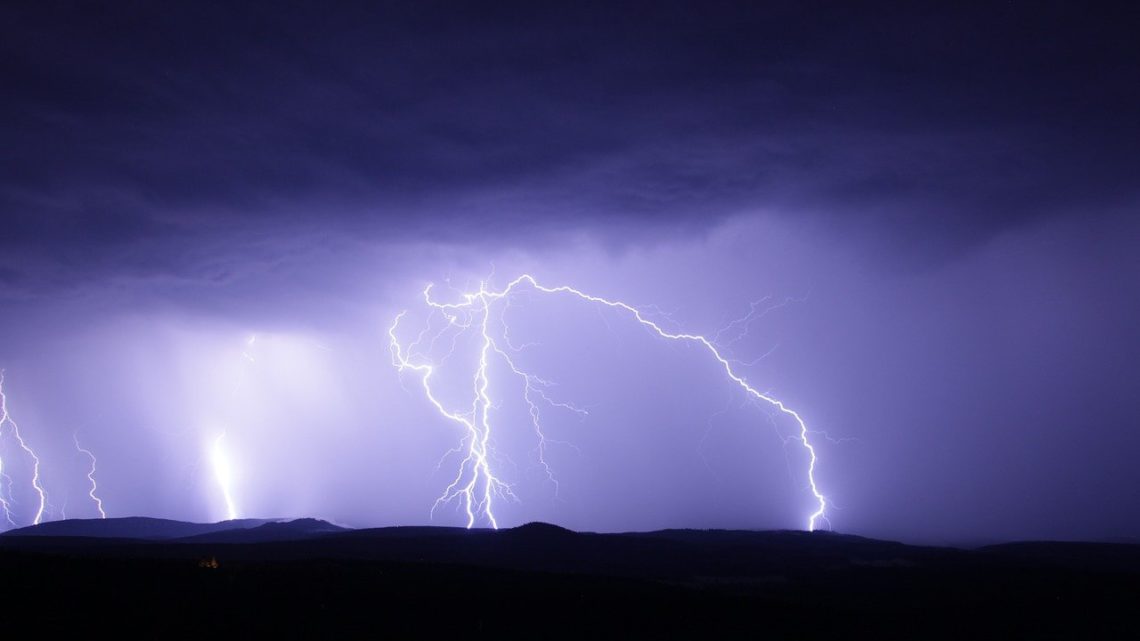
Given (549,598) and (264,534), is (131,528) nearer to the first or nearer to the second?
(264,534)

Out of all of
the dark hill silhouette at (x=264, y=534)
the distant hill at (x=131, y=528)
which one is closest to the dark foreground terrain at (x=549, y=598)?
the dark hill silhouette at (x=264, y=534)

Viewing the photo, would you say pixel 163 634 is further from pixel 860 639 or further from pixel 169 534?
pixel 169 534

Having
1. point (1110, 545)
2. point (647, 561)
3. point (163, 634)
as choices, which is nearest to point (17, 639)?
point (163, 634)

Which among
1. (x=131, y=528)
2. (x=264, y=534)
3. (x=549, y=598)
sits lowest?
(x=131, y=528)

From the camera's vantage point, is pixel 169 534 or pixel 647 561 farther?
pixel 169 534

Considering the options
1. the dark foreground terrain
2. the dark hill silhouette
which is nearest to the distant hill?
the dark hill silhouette

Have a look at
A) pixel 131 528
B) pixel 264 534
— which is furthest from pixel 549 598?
pixel 131 528

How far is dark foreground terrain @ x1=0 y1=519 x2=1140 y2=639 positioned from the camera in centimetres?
1192

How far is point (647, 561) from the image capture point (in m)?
25.6

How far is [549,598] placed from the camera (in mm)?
14844

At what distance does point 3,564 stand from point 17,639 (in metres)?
5.92

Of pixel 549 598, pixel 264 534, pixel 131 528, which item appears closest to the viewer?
pixel 549 598

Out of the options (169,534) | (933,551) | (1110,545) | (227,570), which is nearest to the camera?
(227,570)

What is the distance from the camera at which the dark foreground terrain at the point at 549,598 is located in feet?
39.1
